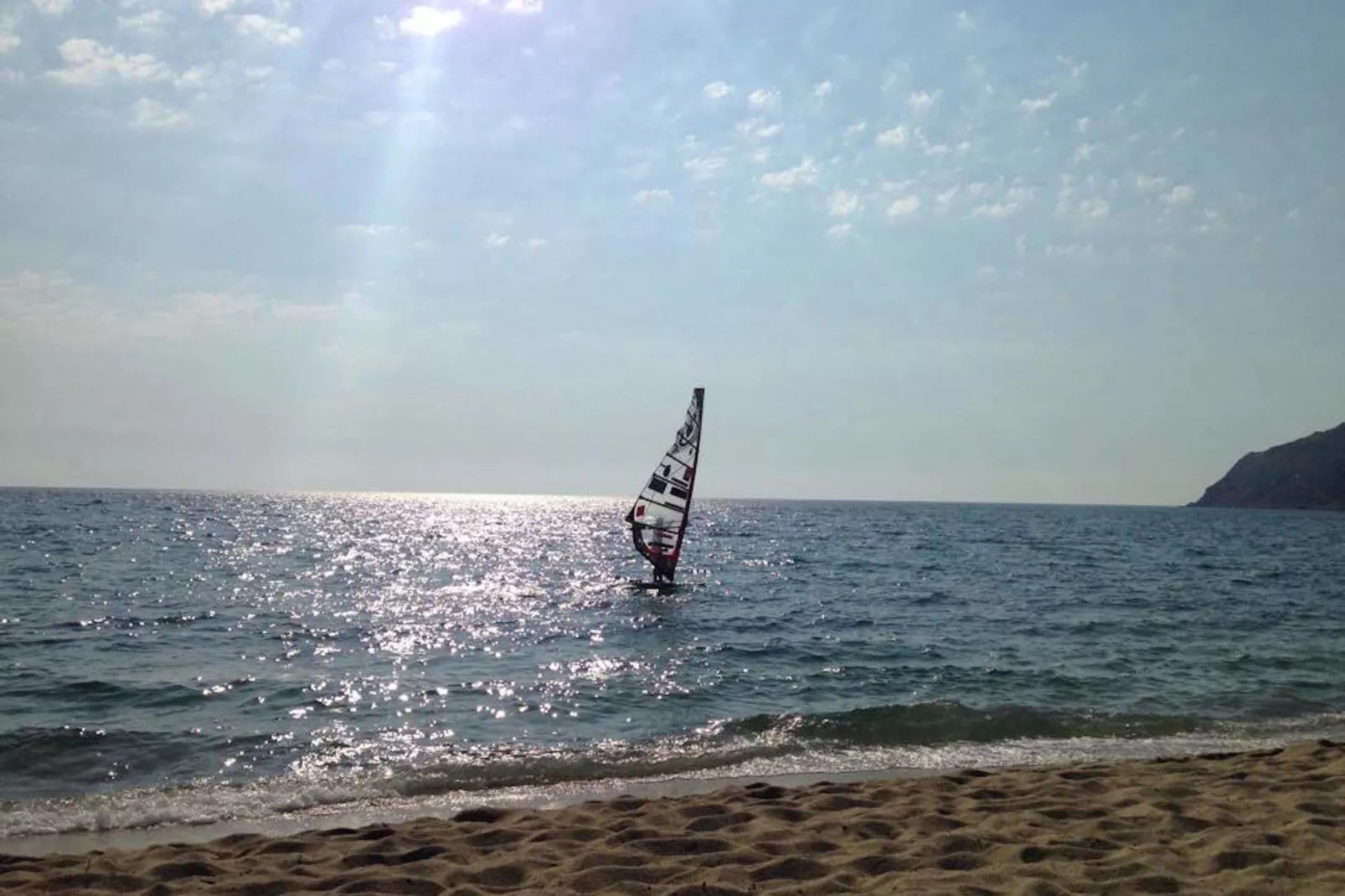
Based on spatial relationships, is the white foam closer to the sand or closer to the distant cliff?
the sand

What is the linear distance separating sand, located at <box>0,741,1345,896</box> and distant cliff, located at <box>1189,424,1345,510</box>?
188864 mm

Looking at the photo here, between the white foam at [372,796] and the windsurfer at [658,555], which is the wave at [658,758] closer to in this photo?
the white foam at [372,796]

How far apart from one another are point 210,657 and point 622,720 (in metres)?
8.88

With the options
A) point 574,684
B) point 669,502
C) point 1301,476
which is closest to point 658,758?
point 574,684

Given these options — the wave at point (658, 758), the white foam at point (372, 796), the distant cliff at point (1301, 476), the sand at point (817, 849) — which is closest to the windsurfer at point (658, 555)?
the wave at point (658, 758)

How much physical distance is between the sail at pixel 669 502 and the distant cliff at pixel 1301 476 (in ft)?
562

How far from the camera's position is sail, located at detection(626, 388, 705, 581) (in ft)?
93.0

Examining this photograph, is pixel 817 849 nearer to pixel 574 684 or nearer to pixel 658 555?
pixel 574 684

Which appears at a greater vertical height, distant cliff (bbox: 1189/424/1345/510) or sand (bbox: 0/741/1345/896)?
distant cliff (bbox: 1189/424/1345/510)

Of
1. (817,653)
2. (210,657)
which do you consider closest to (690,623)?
(817,653)

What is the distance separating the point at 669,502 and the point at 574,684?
15.4 m

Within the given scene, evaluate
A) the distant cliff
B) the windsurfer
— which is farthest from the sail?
the distant cliff

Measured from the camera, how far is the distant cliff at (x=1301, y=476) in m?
166

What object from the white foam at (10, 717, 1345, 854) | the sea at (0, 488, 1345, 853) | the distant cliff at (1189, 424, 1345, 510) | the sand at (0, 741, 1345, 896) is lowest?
the sea at (0, 488, 1345, 853)
